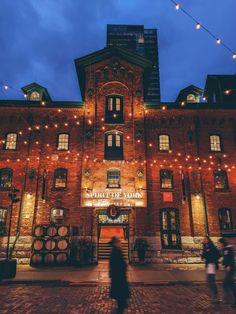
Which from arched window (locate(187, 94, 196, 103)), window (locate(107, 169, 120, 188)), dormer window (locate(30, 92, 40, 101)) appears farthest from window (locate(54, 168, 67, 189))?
arched window (locate(187, 94, 196, 103))

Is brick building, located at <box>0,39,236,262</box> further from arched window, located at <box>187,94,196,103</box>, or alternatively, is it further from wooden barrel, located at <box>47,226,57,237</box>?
wooden barrel, located at <box>47,226,57,237</box>

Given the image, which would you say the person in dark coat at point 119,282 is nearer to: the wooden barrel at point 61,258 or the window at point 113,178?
the wooden barrel at point 61,258

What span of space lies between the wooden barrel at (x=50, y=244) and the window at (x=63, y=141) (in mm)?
→ 6507

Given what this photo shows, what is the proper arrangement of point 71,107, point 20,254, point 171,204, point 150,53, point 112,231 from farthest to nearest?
point 150,53, point 112,231, point 71,107, point 171,204, point 20,254

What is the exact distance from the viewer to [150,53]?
70375mm

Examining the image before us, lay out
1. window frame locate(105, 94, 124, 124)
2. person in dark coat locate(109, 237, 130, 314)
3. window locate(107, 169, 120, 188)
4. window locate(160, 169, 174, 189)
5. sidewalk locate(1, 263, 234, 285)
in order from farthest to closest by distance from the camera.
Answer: window frame locate(105, 94, 124, 124)
window locate(160, 169, 174, 189)
window locate(107, 169, 120, 188)
sidewalk locate(1, 263, 234, 285)
person in dark coat locate(109, 237, 130, 314)

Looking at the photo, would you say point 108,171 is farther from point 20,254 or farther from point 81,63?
point 81,63

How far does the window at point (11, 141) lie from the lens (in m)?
17.2

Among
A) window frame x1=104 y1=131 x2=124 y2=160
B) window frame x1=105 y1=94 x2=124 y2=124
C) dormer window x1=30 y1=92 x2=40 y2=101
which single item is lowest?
window frame x1=104 y1=131 x2=124 y2=160

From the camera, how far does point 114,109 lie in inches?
707

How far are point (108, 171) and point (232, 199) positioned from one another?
884 centimetres

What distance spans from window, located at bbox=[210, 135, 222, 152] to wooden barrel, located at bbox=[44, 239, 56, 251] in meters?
12.8

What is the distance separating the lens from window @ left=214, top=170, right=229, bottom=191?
16766mm

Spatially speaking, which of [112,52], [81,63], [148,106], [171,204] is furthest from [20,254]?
[112,52]
